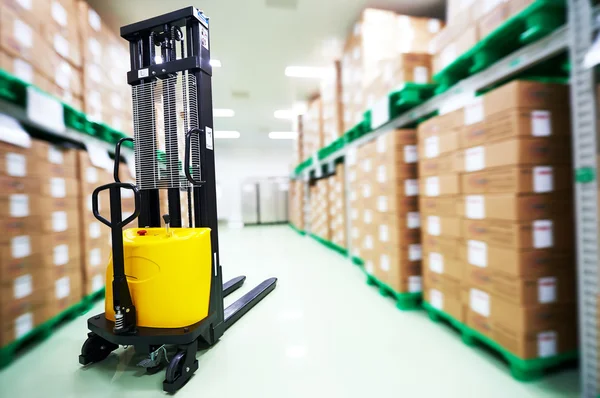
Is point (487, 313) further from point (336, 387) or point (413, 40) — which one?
point (413, 40)

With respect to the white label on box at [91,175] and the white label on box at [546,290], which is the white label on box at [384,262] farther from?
the white label on box at [91,175]

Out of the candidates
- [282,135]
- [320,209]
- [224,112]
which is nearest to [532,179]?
[320,209]

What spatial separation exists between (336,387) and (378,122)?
7.42 feet

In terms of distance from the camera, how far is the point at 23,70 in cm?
192

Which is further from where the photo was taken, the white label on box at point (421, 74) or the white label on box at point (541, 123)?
the white label on box at point (421, 74)

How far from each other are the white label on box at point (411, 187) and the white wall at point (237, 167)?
34.3 ft

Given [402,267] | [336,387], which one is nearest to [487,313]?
[402,267]

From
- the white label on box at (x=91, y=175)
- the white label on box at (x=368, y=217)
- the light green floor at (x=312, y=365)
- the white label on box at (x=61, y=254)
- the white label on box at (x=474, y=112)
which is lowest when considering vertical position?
the light green floor at (x=312, y=365)

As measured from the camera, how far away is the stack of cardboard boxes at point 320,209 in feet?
19.2

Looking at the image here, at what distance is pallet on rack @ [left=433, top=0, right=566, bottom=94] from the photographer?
1309 mm

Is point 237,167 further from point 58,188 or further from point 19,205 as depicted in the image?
point 19,205

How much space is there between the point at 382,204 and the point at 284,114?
6764mm

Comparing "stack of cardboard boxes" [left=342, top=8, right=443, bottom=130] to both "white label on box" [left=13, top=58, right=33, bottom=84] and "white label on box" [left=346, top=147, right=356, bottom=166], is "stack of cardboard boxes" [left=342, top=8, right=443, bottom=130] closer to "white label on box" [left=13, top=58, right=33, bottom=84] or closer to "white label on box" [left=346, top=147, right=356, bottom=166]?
"white label on box" [left=346, top=147, right=356, bottom=166]

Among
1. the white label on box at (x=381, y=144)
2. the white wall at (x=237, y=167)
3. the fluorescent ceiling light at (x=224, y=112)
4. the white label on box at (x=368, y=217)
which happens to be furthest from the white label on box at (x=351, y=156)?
the white wall at (x=237, y=167)
